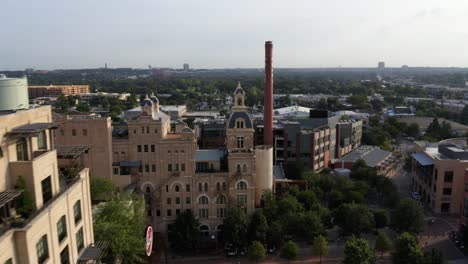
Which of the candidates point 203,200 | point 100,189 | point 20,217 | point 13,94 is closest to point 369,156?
point 203,200

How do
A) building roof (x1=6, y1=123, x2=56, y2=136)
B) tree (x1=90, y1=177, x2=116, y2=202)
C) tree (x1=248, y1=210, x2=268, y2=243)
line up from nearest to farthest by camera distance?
building roof (x1=6, y1=123, x2=56, y2=136) < tree (x1=90, y1=177, x2=116, y2=202) < tree (x1=248, y1=210, x2=268, y2=243)

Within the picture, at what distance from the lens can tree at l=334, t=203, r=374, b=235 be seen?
62031mm

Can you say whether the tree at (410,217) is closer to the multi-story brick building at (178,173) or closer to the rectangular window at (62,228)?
the multi-story brick building at (178,173)

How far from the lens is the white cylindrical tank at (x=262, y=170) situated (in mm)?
70938

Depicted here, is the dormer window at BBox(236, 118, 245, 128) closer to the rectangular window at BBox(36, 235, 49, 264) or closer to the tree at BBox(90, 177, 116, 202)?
the tree at BBox(90, 177, 116, 202)

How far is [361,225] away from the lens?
62000mm

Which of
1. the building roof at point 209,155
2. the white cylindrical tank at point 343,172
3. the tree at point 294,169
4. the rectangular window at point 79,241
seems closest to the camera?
the rectangular window at point 79,241

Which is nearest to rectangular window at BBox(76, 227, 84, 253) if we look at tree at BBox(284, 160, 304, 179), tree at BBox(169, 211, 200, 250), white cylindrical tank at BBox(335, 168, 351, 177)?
tree at BBox(169, 211, 200, 250)

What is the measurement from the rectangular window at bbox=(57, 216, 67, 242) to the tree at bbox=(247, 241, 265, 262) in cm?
3329

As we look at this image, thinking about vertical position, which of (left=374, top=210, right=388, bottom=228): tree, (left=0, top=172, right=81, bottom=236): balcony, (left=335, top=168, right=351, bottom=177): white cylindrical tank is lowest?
(left=374, top=210, right=388, bottom=228): tree

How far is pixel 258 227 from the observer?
60.5 meters

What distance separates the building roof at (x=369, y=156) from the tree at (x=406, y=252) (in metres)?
48.3

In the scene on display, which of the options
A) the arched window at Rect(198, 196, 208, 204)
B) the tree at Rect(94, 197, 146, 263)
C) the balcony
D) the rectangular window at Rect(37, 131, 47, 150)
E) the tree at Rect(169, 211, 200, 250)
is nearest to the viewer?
the balcony

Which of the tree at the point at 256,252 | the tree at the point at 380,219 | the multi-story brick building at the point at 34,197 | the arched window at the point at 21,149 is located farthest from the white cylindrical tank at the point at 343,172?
the arched window at the point at 21,149
